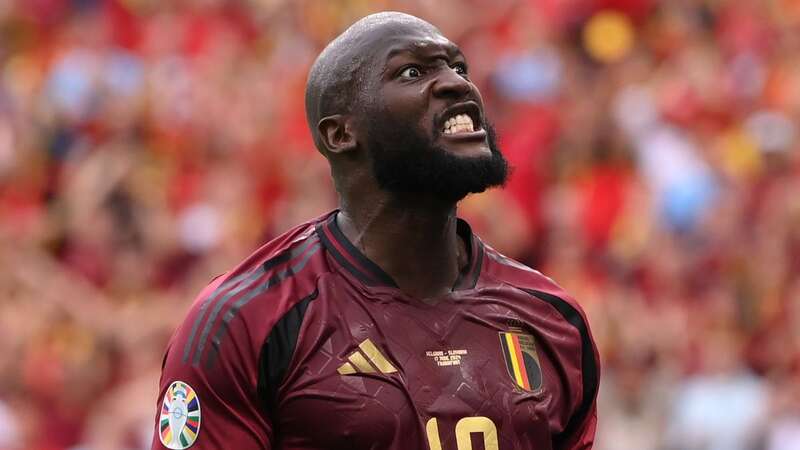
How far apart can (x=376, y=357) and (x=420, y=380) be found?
0.11 m

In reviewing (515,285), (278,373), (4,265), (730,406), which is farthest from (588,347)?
(4,265)

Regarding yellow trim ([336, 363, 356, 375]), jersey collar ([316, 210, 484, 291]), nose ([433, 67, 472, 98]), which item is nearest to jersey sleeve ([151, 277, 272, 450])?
yellow trim ([336, 363, 356, 375])

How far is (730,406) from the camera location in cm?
739

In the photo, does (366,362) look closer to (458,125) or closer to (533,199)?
(458,125)

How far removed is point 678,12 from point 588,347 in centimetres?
579

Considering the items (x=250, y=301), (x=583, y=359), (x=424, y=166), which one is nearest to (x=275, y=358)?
(x=250, y=301)

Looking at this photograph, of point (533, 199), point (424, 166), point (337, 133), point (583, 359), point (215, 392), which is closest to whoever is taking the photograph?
point (215, 392)

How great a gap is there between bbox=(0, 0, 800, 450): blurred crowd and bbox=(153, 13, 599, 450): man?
3.04 meters

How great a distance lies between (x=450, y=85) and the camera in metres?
3.92

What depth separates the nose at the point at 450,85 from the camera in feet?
12.8

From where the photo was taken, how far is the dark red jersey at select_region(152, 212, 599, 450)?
12.4 feet

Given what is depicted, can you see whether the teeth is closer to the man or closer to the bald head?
the man

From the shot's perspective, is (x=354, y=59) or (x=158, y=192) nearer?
(x=354, y=59)

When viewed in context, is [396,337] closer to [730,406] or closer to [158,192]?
[730,406]
